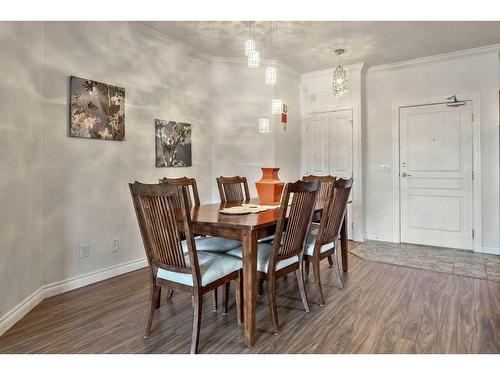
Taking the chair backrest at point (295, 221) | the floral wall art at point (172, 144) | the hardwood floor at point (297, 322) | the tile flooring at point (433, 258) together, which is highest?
the floral wall art at point (172, 144)

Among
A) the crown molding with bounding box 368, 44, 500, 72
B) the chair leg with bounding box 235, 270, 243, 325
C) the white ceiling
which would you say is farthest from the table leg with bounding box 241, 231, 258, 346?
the crown molding with bounding box 368, 44, 500, 72

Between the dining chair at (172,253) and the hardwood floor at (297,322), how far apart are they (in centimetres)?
23

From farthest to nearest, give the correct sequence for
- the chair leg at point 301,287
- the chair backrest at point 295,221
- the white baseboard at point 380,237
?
the white baseboard at point 380,237 → the chair leg at point 301,287 → the chair backrest at point 295,221

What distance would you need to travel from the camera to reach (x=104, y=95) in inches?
123

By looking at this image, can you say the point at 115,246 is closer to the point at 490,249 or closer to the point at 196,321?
the point at 196,321

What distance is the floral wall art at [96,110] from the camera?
2.90m

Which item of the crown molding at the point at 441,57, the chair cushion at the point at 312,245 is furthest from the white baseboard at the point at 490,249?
the chair cushion at the point at 312,245

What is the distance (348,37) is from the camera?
3.85 m

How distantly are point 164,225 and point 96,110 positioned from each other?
177cm

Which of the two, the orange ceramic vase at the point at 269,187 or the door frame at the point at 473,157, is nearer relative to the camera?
the orange ceramic vase at the point at 269,187

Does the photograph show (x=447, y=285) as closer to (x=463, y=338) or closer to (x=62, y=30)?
(x=463, y=338)

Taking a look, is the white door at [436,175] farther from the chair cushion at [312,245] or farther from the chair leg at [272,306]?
the chair leg at [272,306]

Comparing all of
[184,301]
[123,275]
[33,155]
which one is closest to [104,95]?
[33,155]

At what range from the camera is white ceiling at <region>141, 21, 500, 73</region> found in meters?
3.52
